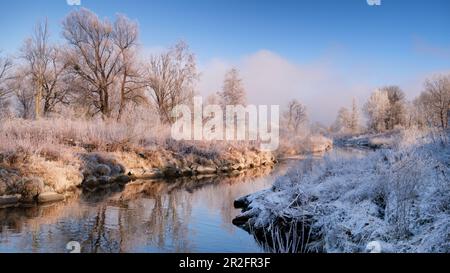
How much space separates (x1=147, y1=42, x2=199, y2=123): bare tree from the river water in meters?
13.7

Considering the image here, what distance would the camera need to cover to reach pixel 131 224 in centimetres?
827

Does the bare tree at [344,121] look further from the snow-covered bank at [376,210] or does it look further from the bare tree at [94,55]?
the snow-covered bank at [376,210]

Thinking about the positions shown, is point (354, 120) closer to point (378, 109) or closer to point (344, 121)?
point (344, 121)

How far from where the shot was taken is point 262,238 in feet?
24.0

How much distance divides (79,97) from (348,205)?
19902 millimetres

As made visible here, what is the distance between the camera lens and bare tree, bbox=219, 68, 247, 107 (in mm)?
37000

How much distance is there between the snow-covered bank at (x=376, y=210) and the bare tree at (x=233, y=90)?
28269 mm

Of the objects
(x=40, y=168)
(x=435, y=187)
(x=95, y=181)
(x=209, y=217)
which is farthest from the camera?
(x=95, y=181)

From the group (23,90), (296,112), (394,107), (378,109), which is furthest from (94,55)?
(296,112)

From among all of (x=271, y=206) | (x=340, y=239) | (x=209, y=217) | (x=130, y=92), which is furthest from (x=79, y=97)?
(x=340, y=239)

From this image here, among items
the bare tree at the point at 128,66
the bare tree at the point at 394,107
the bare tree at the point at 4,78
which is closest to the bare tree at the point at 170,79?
the bare tree at the point at 128,66

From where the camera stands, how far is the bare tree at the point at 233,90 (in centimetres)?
3700
